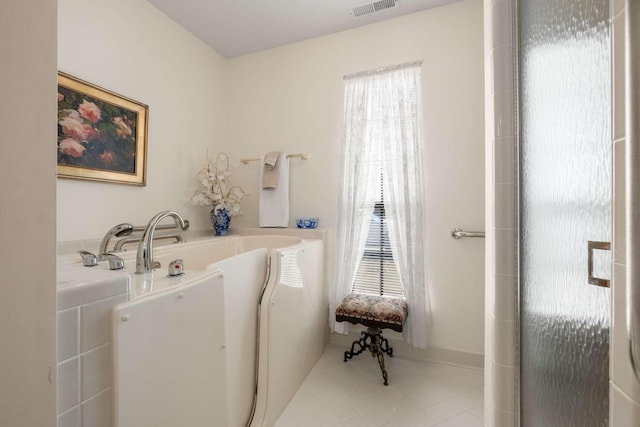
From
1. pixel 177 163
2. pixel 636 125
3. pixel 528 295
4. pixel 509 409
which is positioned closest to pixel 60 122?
pixel 177 163

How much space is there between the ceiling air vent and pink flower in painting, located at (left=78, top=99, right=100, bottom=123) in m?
1.96

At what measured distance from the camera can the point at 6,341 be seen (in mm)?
377

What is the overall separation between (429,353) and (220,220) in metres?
2.06

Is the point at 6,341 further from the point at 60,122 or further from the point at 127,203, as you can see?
the point at 127,203

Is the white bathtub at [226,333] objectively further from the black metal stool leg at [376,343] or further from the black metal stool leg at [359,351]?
the black metal stool leg at [376,343]

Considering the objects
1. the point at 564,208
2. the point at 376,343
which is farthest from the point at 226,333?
the point at 564,208

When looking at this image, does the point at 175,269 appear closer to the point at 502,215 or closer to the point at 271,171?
the point at 502,215

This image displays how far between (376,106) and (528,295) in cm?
175

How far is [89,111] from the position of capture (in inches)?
64.3

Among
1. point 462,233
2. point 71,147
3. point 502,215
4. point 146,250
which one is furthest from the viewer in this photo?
point 462,233

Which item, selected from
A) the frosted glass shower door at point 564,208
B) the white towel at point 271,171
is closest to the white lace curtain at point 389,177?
the white towel at point 271,171

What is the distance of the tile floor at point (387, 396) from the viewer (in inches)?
58.7

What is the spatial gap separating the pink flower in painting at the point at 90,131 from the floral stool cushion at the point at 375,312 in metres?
1.96

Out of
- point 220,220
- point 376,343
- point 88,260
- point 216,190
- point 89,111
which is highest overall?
point 89,111
